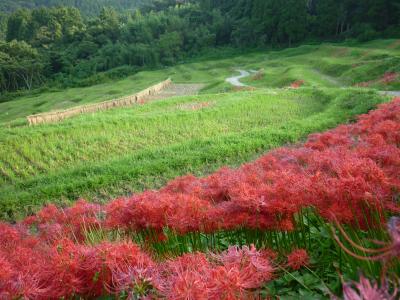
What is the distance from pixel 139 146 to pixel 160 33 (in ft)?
191

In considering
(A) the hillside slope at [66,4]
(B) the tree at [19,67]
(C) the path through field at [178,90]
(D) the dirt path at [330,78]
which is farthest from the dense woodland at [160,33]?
(A) the hillside slope at [66,4]

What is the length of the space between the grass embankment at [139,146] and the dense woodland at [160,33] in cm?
3046

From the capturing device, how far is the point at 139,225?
312cm

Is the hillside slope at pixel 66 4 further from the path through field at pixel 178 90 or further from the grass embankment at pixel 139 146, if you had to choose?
the grass embankment at pixel 139 146

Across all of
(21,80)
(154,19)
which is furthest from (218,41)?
(21,80)

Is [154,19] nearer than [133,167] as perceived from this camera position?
No

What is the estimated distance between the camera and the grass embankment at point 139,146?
31.8 ft

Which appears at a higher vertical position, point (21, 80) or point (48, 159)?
point (48, 159)

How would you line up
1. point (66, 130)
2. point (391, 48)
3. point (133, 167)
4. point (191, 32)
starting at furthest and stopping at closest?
1. point (191, 32)
2. point (391, 48)
3. point (66, 130)
4. point (133, 167)

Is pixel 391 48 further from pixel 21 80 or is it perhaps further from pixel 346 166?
pixel 21 80

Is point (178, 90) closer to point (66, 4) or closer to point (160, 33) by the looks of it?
point (160, 33)

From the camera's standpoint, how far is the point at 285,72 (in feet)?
105

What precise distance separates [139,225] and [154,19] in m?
69.6

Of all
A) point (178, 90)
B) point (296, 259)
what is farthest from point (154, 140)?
point (178, 90)
